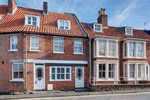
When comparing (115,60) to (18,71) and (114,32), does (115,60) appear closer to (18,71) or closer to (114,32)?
(114,32)

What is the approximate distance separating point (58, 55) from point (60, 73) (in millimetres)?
2066

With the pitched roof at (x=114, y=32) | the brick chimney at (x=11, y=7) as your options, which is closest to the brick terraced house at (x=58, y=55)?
the brick chimney at (x=11, y=7)

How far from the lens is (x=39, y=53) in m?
12.4

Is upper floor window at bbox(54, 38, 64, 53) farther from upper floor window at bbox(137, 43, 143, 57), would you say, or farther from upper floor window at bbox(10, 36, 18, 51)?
upper floor window at bbox(137, 43, 143, 57)

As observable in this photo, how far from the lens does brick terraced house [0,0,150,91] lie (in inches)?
470

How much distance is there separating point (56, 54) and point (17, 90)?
5329 millimetres

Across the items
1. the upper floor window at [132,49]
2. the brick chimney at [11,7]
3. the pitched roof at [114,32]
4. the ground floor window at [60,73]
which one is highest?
the brick chimney at [11,7]

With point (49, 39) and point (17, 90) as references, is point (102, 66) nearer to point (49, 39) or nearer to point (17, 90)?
point (49, 39)

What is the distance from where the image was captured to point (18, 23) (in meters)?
13.0

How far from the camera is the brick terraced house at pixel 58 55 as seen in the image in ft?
39.1

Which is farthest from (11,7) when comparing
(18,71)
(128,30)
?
(128,30)

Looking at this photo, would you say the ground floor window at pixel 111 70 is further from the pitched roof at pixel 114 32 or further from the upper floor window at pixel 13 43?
the upper floor window at pixel 13 43

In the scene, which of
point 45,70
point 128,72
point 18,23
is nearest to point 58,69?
point 45,70

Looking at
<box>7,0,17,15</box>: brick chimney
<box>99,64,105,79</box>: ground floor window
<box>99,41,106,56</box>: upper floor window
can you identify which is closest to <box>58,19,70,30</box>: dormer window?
<box>99,41,106,56</box>: upper floor window
